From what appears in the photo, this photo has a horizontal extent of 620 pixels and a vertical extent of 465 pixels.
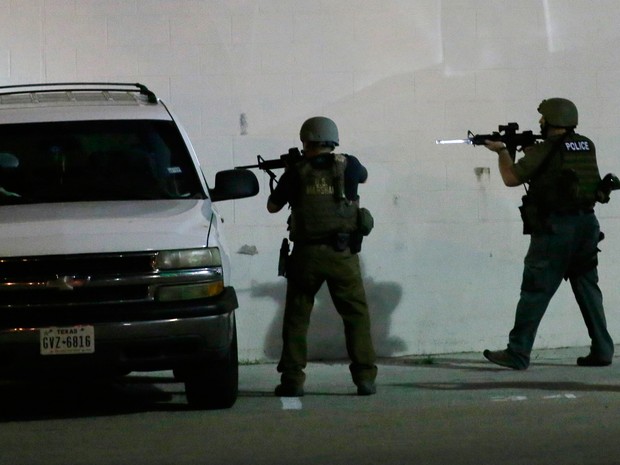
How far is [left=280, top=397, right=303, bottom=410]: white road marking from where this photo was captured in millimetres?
8570

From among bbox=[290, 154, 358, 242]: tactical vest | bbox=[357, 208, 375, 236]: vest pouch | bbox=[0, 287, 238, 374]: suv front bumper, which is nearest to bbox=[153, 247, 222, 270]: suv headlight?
bbox=[0, 287, 238, 374]: suv front bumper

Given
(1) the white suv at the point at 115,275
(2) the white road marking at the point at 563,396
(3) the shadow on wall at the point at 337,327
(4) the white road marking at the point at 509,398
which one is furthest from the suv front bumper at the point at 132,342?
(3) the shadow on wall at the point at 337,327

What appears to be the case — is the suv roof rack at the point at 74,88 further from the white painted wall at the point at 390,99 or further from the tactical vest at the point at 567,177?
the tactical vest at the point at 567,177

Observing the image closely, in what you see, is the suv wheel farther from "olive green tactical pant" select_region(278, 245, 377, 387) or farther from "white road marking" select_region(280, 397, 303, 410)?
"olive green tactical pant" select_region(278, 245, 377, 387)

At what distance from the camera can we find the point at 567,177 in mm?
9781

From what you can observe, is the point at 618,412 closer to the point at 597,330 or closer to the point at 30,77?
the point at 597,330

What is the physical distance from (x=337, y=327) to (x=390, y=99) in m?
1.88

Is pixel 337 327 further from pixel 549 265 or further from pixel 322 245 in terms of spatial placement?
pixel 322 245

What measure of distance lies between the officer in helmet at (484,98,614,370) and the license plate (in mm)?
3548

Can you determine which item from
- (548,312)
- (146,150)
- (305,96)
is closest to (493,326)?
(548,312)

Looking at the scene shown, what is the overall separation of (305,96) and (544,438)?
15.0 feet

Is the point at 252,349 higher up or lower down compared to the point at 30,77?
lower down

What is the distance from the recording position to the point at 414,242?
1121cm

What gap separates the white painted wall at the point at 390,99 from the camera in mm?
10836
